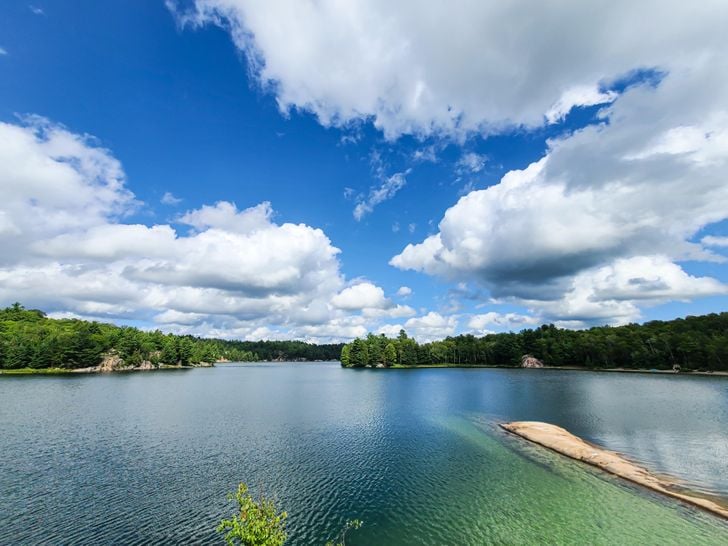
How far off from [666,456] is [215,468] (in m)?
54.8

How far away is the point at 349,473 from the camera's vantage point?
37969mm

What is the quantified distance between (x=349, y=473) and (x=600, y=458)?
99.8ft

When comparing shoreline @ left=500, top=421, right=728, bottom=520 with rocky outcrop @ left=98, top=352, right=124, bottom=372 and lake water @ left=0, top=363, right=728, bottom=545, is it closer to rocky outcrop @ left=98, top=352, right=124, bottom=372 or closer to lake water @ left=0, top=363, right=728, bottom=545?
lake water @ left=0, top=363, right=728, bottom=545

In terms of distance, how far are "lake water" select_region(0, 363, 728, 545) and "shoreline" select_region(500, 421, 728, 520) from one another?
5.68 ft

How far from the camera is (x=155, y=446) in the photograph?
1811 inches

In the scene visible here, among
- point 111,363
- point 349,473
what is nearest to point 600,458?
point 349,473

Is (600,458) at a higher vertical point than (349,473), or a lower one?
higher

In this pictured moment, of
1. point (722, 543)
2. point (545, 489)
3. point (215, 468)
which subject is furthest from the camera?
point (215, 468)

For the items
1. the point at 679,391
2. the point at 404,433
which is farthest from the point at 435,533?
the point at 679,391

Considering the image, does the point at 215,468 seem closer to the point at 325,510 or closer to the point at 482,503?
the point at 325,510

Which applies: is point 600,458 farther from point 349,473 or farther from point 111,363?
point 111,363

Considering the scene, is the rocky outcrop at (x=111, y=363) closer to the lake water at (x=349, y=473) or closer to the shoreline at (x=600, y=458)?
the lake water at (x=349, y=473)

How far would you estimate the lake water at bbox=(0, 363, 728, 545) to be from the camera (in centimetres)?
2608

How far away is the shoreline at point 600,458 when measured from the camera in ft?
103
